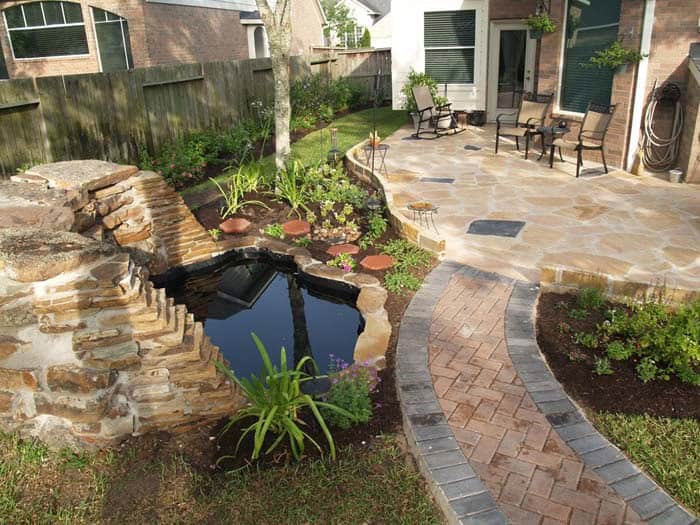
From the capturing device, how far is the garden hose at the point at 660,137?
7.42 metres

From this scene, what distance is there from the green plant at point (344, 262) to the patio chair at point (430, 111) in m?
6.29

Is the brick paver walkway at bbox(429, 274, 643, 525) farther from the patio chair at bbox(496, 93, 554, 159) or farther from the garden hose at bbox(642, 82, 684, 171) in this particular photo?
the patio chair at bbox(496, 93, 554, 159)

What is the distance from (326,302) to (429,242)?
115 centimetres

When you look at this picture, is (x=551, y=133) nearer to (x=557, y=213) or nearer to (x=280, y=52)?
(x=557, y=213)

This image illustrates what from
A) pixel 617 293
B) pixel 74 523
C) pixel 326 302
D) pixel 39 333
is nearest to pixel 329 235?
pixel 326 302

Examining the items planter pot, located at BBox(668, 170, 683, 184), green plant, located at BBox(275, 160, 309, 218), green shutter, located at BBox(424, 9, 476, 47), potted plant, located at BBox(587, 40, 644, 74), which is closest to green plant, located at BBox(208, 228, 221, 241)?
green plant, located at BBox(275, 160, 309, 218)

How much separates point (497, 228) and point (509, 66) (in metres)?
7.32

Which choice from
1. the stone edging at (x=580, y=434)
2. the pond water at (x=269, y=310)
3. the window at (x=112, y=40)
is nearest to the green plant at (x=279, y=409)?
the pond water at (x=269, y=310)

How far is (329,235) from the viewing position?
20.6 feet

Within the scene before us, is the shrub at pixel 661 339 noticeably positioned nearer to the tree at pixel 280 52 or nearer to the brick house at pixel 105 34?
the tree at pixel 280 52

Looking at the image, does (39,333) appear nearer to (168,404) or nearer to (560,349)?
(168,404)

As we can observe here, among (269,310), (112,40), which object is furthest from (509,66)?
(112,40)

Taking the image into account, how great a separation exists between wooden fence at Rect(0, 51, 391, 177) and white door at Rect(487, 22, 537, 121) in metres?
4.93

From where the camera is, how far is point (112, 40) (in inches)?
615
